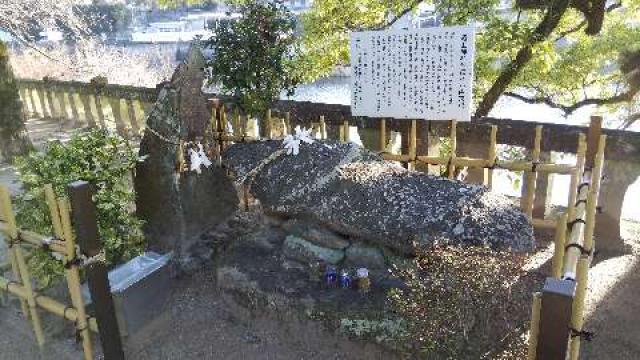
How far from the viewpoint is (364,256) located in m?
4.25

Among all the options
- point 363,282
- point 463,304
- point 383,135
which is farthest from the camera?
point 383,135

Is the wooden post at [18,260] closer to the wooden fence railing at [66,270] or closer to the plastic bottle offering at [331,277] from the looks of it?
the wooden fence railing at [66,270]

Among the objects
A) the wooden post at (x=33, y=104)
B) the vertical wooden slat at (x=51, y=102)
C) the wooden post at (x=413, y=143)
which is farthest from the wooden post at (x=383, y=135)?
the wooden post at (x=33, y=104)

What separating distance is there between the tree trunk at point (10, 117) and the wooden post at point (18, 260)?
15.0ft

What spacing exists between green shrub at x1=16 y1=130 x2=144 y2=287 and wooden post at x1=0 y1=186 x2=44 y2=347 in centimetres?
25

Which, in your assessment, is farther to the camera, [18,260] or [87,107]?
[87,107]

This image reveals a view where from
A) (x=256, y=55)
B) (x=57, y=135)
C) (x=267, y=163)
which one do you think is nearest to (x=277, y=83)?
(x=256, y=55)

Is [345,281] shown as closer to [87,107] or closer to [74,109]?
[87,107]

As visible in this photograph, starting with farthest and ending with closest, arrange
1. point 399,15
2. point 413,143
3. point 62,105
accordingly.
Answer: point 62,105 < point 399,15 < point 413,143

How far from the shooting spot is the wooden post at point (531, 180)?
488 cm

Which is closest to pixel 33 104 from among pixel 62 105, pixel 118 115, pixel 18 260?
pixel 62 105

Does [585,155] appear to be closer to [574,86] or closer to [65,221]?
Answer: [65,221]

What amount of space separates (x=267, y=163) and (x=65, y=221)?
186 cm

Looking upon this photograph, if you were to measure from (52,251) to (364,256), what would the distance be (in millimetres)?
2289
